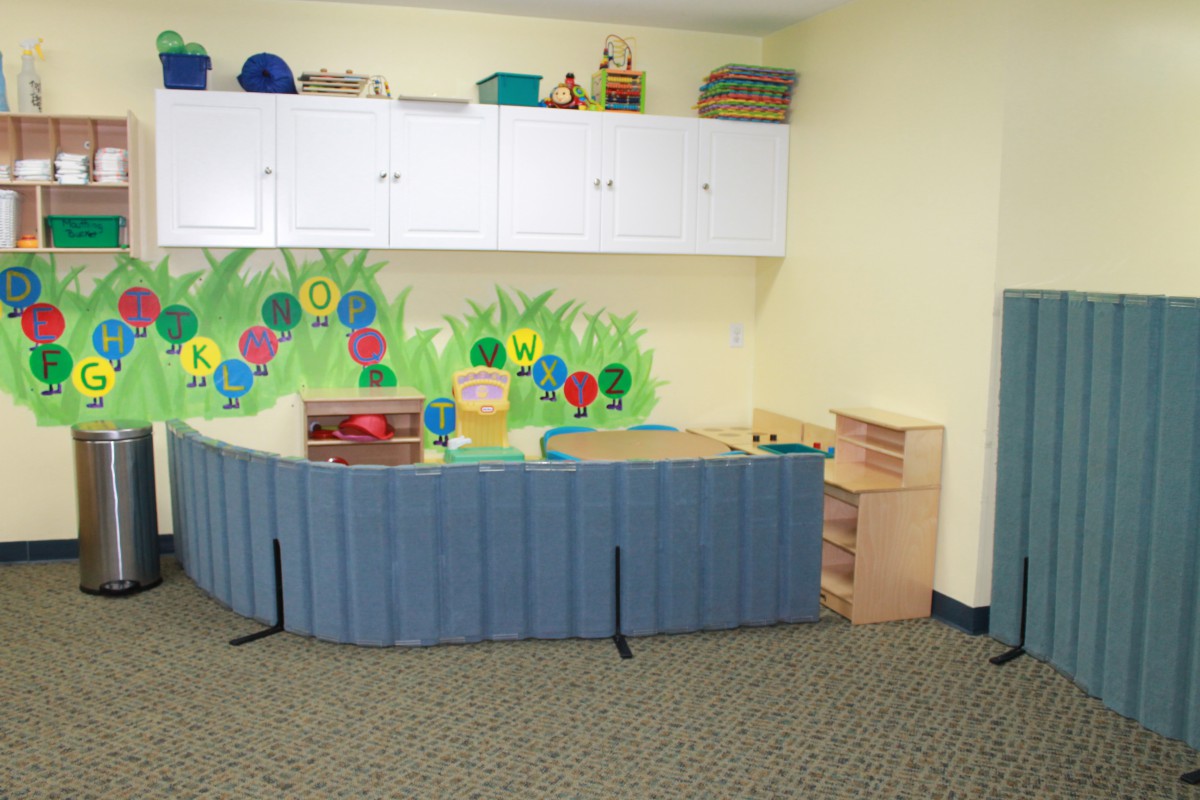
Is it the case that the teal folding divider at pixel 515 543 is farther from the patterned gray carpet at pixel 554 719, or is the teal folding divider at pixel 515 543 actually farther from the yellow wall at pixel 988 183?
the yellow wall at pixel 988 183

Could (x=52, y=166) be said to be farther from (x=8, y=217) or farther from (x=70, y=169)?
(x=8, y=217)

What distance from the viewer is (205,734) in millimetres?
3412

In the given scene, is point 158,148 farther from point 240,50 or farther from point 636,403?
point 636,403

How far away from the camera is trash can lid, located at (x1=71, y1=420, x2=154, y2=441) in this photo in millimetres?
4711

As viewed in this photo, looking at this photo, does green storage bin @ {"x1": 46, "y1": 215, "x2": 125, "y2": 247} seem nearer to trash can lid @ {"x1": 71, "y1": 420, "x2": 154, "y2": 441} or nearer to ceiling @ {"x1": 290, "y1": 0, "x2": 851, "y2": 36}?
trash can lid @ {"x1": 71, "y1": 420, "x2": 154, "y2": 441}

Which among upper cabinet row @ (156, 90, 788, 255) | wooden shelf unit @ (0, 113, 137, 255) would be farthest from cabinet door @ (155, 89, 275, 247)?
wooden shelf unit @ (0, 113, 137, 255)

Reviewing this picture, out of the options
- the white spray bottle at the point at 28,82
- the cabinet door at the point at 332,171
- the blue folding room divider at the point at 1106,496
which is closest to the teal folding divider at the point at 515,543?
the blue folding room divider at the point at 1106,496

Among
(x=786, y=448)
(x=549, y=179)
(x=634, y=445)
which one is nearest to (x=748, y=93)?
(x=549, y=179)

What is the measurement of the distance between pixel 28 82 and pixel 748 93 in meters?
3.72

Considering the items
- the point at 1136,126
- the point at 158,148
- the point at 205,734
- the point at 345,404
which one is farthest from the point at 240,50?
the point at 1136,126

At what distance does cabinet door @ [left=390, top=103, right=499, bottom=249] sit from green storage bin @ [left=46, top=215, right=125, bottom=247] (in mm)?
1381

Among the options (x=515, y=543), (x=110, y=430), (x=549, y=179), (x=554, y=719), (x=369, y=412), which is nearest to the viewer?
(x=554, y=719)

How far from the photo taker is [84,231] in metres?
4.90

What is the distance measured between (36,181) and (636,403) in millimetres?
3405
